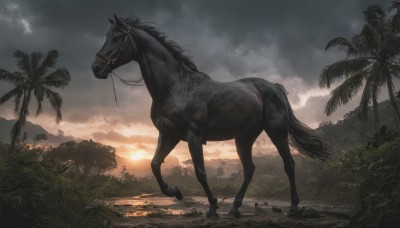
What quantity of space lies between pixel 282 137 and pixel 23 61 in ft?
102

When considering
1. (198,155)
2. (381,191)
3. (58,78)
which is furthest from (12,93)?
(381,191)

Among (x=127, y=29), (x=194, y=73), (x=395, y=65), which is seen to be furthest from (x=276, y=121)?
(x=395, y=65)

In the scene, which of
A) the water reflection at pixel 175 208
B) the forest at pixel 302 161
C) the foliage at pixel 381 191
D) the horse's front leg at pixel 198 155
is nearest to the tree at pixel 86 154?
the forest at pixel 302 161

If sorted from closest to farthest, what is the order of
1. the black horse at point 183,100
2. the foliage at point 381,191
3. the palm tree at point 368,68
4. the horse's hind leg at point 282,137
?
the foliage at point 381,191 < the black horse at point 183,100 < the horse's hind leg at point 282,137 < the palm tree at point 368,68

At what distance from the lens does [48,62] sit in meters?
32.3

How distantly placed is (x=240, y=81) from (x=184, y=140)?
5.39ft

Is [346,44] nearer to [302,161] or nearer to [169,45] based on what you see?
[302,161]

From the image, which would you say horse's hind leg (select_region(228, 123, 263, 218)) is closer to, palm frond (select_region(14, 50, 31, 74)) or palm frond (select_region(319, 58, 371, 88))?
palm frond (select_region(319, 58, 371, 88))

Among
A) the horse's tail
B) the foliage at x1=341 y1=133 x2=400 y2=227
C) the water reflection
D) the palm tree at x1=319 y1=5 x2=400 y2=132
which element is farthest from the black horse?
the palm tree at x1=319 y1=5 x2=400 y2=132

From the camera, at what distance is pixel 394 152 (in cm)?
461

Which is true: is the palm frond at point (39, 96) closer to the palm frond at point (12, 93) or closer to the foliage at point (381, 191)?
the palm frond at point (12, 93)

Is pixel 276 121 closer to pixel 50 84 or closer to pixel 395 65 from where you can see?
pixel 395 65

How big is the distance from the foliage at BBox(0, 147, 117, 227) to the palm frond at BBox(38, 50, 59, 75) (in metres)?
30.1

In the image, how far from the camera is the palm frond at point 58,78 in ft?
105
